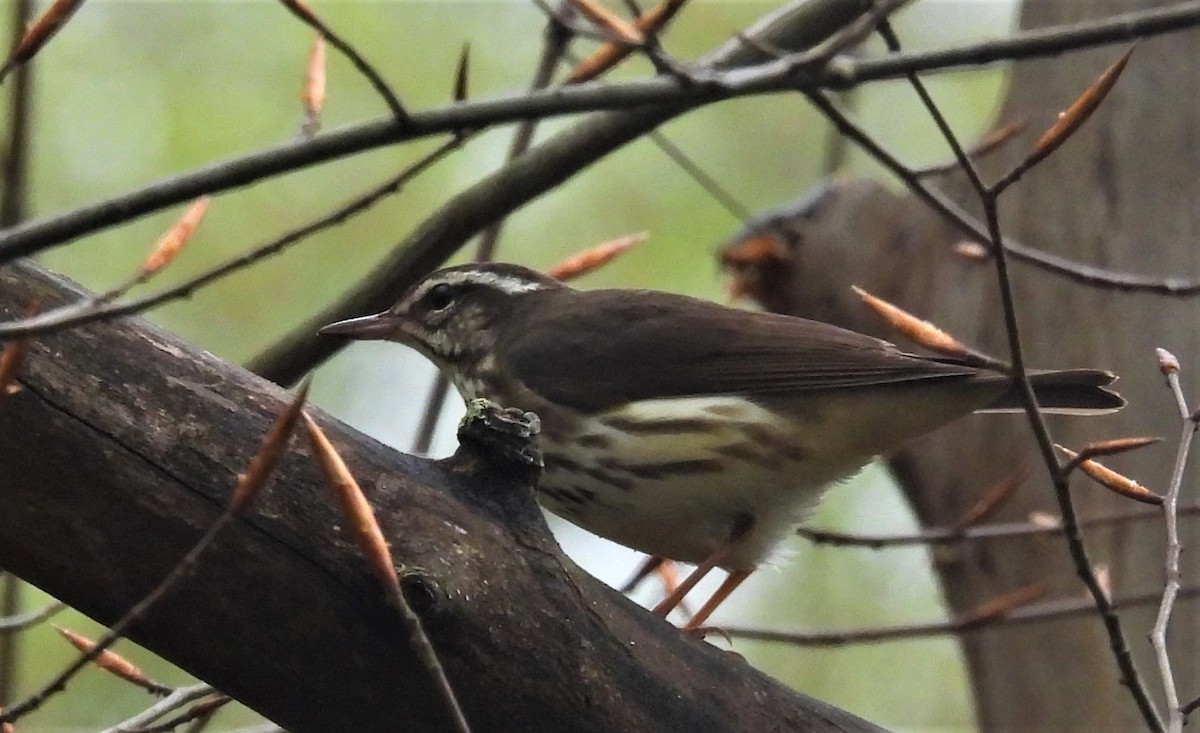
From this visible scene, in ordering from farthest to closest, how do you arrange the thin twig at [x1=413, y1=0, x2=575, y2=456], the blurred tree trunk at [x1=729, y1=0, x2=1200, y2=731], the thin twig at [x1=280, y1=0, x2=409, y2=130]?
1. the blurred tree trunk at [x1=729, y1=0, x2=1200, y2=731]
2. the thin twig at [x1=413, y1=0, x2=575, y2=456]
3. the thin twig at [x1=280, y1=0, x2=409, y2=130]

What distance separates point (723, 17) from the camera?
855cm

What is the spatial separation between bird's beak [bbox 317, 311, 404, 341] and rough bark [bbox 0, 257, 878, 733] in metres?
1.11

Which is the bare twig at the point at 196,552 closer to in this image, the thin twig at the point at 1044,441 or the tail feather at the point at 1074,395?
the thin twig at the point at 1044,441

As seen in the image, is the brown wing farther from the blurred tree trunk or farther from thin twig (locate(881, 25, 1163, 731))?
thin twig (locate(881, 25, 1163, 731))

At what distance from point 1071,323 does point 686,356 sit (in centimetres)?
171

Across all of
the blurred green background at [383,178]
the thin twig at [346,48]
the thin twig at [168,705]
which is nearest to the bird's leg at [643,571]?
the thin twig at [168,705]

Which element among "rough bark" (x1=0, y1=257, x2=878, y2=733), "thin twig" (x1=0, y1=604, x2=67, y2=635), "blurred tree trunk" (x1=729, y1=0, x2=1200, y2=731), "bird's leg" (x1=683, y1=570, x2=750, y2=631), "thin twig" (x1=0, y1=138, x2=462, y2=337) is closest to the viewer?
"thin twig" (x1=0, y1=138, x2=462, y2=337)

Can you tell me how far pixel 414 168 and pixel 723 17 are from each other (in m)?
6.42

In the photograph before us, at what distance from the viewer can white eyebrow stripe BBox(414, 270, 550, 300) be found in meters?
4.46

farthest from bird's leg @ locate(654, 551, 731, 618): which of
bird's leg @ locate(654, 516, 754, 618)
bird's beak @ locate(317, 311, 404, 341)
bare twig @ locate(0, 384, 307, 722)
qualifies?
bare twig @ locate(0, 384, 307, 722)

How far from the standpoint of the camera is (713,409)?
3.94m

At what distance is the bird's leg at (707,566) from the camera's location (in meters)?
3.82

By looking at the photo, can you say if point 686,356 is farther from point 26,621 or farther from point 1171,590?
point 26,621

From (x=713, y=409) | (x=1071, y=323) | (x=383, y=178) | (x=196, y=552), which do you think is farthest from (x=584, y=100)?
(x=383, y=178)
